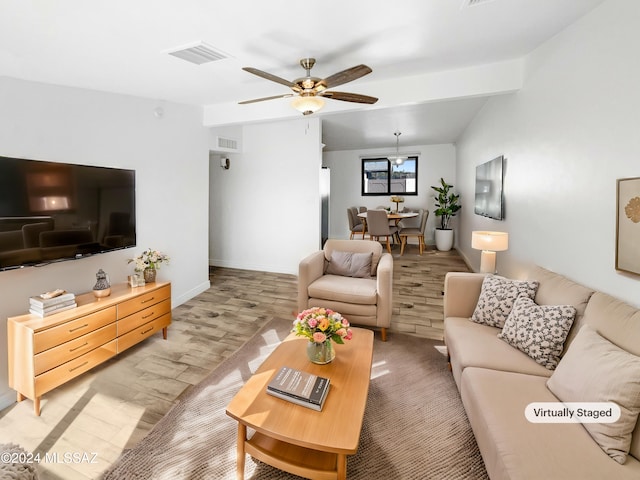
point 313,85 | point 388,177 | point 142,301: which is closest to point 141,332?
Answer: point 142,301

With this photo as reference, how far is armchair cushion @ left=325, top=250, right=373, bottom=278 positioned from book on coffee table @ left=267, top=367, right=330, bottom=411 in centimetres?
172

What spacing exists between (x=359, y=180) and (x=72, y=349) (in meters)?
7.37

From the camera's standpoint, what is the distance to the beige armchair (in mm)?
2775

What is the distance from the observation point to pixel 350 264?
3.28 m

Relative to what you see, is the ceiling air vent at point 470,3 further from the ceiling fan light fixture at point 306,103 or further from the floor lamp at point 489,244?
the floor lamp at point 489,244

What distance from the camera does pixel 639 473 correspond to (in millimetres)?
1036

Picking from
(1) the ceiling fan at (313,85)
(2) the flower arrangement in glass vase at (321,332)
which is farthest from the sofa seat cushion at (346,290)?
(1) the ceiling fan at (313,85)

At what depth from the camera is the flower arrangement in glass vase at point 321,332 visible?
169 centimetres

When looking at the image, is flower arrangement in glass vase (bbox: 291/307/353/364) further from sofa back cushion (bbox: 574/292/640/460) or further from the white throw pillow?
sofa back cushion (bbox: 574/292/640/460)

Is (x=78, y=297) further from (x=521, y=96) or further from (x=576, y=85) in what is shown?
(x=521, y=96)

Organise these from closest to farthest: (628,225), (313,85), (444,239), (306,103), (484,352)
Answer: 1. (628,225)
2. (484,352)
3. (313,85)
4. (306,103)
5. (444,239)

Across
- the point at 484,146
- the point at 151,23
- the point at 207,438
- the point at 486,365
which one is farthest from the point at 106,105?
the point at 484,146

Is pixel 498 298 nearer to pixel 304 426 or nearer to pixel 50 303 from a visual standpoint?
pixel 304 426

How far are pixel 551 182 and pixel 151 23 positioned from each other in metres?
3.20
